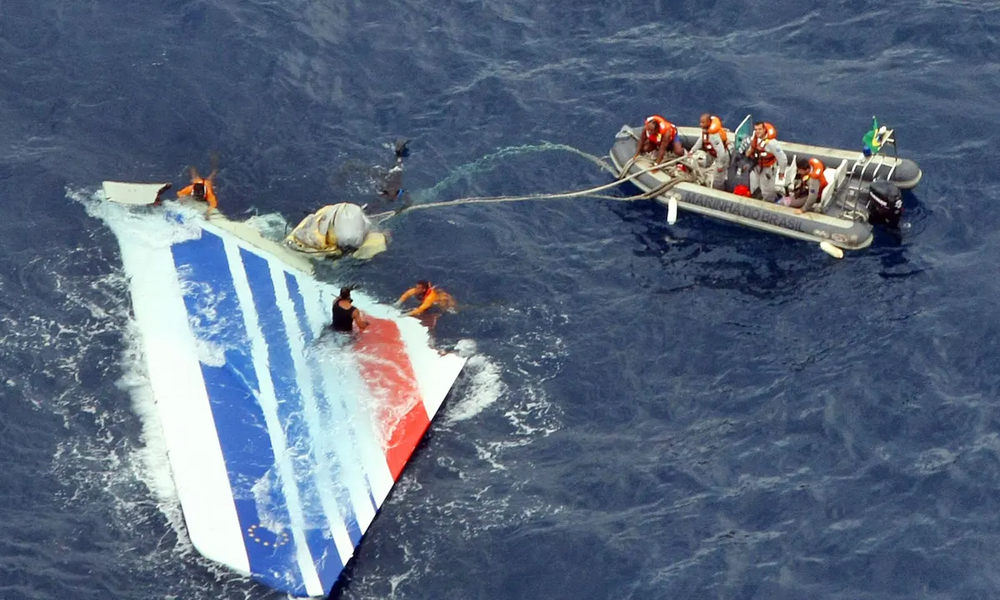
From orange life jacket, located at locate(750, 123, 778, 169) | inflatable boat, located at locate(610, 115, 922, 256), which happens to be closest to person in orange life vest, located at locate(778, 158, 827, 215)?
inflatable boat, located at locate(610, 115, 922, 256)

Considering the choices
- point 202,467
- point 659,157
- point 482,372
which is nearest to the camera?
point 202,467

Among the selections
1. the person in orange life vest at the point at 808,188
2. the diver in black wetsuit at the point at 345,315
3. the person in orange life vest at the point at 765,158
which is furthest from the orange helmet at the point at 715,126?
the diver in black wetsuit at the point at 345,315

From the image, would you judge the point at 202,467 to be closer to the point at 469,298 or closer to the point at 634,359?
the point at 469,298

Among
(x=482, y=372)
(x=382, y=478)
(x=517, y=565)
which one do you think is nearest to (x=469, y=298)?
(x=482, y=372)

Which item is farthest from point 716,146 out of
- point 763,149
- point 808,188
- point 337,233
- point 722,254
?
point 337,233

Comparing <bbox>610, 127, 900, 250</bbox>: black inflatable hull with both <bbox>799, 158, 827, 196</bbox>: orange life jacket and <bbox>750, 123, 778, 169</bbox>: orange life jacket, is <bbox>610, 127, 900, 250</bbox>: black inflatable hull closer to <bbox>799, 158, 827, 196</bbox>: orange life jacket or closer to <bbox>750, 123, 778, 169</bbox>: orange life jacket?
<bbox>799, 158, 827, 196</bbox>: orange life jacket
